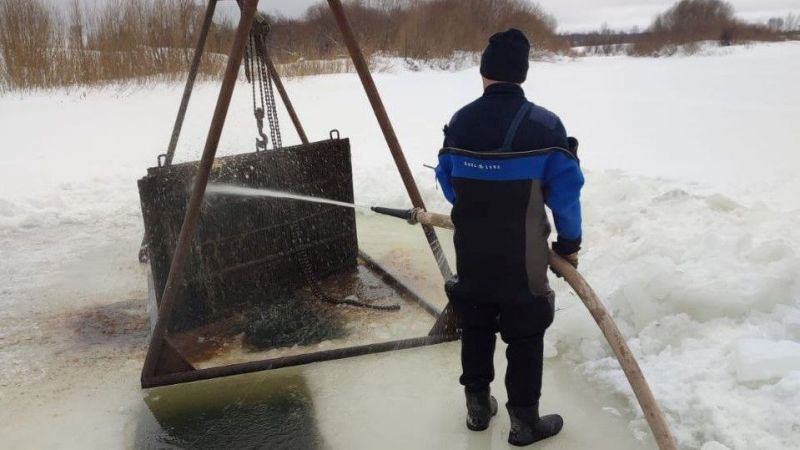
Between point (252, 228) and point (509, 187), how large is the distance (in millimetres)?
2381

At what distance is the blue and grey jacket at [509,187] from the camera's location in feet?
6.73

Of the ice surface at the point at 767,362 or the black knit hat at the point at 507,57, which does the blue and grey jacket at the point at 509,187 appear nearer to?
the black knit hat at the point at 507,57

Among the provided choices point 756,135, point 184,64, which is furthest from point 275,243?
point 184,64

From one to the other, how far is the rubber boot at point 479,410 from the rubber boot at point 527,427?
0.12m

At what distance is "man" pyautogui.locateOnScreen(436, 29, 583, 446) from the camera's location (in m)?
2.06

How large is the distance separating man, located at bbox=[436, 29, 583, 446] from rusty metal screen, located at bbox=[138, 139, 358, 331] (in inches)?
75.8

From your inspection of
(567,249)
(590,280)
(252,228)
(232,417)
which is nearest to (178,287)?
(232,417)

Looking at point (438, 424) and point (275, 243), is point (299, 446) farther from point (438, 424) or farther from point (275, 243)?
point (275, 243)

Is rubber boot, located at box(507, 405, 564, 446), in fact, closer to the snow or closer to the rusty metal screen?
the snow

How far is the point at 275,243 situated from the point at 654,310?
251 centimetres

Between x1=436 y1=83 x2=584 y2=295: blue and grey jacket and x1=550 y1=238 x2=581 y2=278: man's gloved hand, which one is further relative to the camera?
x1=550 y1=238 x2=581 y2=278: man's gloved hand

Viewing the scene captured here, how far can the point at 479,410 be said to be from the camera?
2.54 metres

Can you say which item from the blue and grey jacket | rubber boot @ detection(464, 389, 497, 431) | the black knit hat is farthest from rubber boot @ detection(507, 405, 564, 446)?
the black knit hat

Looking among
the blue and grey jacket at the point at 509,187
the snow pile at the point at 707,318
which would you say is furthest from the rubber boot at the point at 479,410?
the snow pile at the point at 707,318
